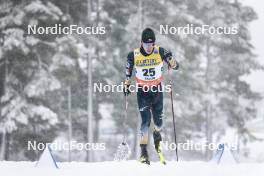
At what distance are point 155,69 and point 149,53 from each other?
31 cm

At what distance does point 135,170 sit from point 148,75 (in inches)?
67.7

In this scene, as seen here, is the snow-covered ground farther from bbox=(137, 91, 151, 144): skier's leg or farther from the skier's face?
the skier's face

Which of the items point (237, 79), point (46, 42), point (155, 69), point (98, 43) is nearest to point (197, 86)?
point (237, 79)

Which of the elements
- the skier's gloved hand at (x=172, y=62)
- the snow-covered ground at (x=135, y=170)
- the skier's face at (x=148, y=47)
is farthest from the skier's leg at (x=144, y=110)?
the skier's face at (x=148, y=47)

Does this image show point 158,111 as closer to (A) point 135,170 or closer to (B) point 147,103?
(B) point 147,103

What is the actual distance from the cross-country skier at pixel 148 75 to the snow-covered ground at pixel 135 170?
461 millimetres

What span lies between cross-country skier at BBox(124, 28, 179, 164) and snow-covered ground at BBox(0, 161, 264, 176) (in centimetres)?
46

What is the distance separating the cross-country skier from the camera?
8891 mm

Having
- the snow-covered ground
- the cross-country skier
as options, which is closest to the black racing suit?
the cross-country skier

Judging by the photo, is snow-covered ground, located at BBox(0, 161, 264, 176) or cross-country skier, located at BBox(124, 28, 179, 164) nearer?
snow-covered ground, located at BBox(0, 161, 264, 176)

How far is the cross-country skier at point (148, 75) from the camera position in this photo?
889cm

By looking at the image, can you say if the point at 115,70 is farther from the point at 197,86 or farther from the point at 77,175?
the point at 77,175

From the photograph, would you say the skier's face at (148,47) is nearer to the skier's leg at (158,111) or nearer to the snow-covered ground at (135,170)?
the skier's leg at (158,111)

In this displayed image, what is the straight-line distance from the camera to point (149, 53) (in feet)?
29.2
